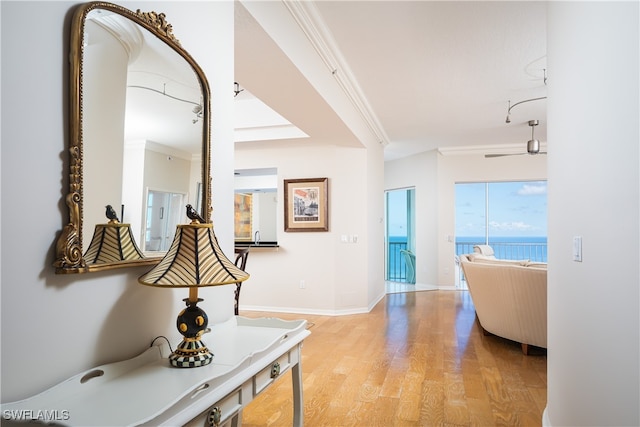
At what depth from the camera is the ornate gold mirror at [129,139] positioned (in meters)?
1.17

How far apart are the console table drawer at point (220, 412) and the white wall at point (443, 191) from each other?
724 cm

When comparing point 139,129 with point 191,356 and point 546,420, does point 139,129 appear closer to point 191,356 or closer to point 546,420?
point 191,356

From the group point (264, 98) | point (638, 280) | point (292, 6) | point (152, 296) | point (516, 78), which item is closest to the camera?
point (638, 280)

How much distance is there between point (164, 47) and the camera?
1.59 metres

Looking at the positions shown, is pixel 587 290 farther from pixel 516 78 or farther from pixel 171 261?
pixel 516 78

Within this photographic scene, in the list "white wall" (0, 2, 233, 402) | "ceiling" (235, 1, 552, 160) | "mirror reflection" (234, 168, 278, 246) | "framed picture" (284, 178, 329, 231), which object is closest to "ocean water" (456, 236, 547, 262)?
"ceiling" (235, 1, 552, 160)

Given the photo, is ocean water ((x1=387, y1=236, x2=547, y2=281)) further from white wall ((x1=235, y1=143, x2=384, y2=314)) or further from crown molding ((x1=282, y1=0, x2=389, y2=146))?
crown molding ((x1=282, y1=0, x2=389, y2=146))

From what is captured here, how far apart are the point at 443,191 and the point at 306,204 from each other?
3372 mm

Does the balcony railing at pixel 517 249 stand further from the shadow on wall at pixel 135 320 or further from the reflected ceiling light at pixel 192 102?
the shadow on wall at pixel 135 320

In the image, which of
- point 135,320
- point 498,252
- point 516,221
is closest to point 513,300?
point 135,320

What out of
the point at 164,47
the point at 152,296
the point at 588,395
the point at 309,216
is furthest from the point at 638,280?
the point at 309,216

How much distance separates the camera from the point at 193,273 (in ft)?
4.33

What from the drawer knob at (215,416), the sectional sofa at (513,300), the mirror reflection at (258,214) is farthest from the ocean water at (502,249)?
the drawer knob at (215,416)

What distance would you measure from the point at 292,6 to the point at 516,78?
8.74 ft
